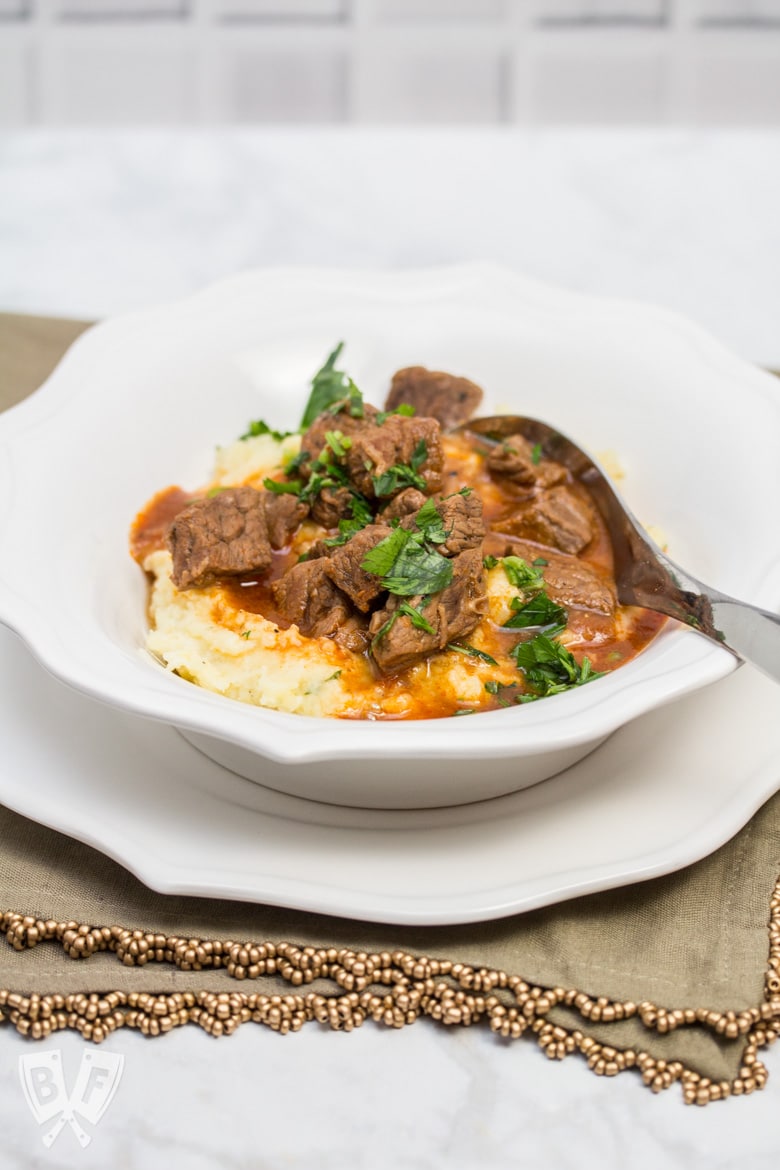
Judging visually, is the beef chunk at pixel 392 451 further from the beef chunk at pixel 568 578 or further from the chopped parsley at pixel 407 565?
the chopped parsley at pixel 407 565

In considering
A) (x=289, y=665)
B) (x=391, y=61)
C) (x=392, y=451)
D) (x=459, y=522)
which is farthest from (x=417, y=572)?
(x=391, y=61)

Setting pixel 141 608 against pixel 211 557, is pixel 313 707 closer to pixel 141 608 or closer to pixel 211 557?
pixel 211 557

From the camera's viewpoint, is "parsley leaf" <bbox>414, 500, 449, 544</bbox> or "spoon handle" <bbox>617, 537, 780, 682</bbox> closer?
"spoon handle" <bbox>617, 537, 780, 682</bbox>

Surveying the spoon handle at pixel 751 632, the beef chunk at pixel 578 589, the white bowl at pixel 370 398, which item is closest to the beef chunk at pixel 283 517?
the white bowl at pixel 370 398

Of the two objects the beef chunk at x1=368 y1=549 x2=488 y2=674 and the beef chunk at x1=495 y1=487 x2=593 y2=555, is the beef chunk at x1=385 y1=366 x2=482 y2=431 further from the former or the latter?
the beef chunk at x1=368 y1=549 x2=488 y2=674

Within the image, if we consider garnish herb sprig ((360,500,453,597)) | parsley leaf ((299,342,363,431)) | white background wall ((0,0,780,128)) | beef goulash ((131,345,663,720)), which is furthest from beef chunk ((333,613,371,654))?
white background wall ((0,0,780,128))
